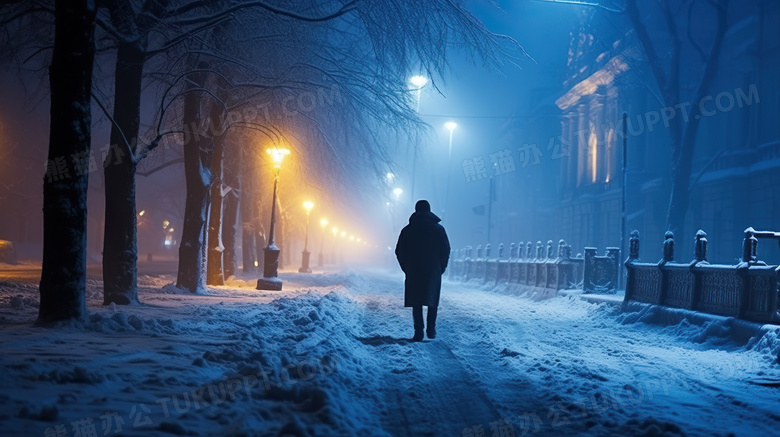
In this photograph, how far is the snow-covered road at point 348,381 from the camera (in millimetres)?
4445

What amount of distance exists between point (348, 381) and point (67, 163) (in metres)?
4.39

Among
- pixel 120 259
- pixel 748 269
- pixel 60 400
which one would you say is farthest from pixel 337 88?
pixel 60 400

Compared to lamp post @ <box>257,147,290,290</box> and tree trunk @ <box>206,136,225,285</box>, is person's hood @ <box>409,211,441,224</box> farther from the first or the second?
lamp post @ <box>257,147,290,290</box>

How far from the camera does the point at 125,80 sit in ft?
35.8

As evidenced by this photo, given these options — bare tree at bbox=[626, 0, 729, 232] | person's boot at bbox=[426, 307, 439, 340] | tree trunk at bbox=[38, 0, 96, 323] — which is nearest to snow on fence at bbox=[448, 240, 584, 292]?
bare tree at bbox=[626, 0, 729, 232]

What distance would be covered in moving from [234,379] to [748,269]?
29.5ft

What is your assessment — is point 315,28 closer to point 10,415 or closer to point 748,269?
point 748,269

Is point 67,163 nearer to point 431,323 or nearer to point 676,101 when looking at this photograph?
point 431,323

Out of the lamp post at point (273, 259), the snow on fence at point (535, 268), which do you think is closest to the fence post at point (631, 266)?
the snow on fence at point (535, 268)

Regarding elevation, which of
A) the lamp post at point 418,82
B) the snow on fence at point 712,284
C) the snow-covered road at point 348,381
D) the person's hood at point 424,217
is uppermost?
the lamp post at point 418,82

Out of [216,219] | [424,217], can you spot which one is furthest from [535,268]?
[424,217]

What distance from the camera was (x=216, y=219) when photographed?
770 inches

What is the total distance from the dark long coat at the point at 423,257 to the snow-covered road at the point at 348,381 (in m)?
0.73

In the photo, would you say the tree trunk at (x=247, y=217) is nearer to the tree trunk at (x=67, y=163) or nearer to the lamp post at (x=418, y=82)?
the lamp post at (x=418, y=82)
